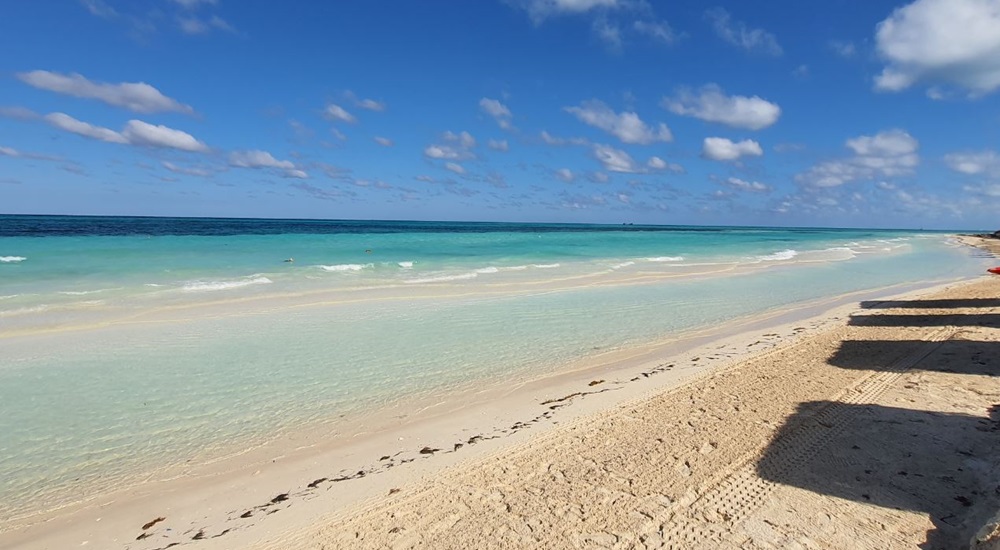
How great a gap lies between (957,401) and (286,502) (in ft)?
25.5

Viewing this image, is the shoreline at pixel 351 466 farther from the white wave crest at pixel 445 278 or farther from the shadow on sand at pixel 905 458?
the white wave crest at pixel 445 278

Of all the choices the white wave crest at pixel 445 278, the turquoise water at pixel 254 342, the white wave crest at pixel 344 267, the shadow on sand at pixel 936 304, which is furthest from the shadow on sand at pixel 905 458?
the white wave crest at pixel 344 267

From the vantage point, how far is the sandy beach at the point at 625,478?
3750 millimetres

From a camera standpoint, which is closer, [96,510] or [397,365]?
[96,510]

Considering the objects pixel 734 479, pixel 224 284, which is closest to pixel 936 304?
pixel 734 479

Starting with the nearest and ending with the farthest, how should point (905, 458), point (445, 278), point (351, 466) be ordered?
point (905, 458), point (351, 466), point (445, 278)

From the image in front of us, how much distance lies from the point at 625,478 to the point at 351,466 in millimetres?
2717

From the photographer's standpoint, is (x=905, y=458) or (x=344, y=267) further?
(x=344, y=267)

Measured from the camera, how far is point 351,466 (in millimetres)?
4977

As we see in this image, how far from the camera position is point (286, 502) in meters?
4.38

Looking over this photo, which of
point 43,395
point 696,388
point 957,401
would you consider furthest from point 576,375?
point 43,395

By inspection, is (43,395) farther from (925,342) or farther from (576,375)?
(925,342)

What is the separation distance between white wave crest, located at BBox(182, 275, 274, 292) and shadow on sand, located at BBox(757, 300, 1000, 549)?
53.1 feet

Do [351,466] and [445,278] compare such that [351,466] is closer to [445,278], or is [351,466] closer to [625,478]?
[625,478]
